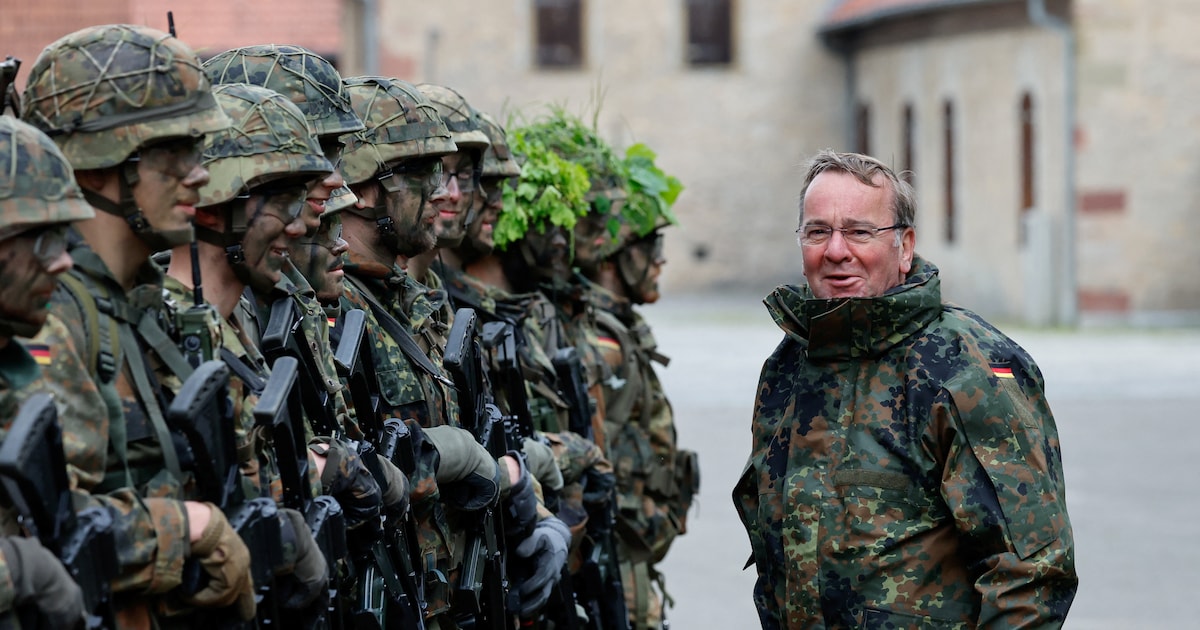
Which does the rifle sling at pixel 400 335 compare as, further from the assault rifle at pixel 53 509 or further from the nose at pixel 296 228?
the assault rifle at pixel 53 509

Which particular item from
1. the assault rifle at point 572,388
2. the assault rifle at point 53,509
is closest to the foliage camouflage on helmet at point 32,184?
the assault rifle at point 53,509

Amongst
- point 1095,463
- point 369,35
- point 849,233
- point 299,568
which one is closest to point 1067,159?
point 369,35

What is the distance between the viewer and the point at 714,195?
36.5 metres

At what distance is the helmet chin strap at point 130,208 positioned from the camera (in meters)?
3.75

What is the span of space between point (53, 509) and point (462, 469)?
6.85ft

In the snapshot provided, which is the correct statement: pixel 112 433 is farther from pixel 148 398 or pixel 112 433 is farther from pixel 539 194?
pixel 539 194

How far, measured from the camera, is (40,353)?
3.32 m

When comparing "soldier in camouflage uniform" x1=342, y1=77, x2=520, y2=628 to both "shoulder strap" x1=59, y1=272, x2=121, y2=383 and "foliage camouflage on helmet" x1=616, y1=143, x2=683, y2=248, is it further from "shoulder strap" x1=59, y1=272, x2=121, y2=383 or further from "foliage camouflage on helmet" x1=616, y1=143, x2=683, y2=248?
"foliage camouflage on helmet" x1=616, y1=143, x2=683, y2=248

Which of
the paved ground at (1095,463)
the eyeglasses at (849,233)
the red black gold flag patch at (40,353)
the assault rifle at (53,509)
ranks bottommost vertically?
the paved ground at (1095,463)

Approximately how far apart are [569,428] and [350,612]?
2309mm

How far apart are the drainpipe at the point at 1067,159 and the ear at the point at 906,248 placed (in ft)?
82.2

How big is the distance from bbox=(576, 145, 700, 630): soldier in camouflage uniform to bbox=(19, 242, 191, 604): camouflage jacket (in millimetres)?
4031

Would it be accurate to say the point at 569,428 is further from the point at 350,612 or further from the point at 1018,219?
the point at 1018,219

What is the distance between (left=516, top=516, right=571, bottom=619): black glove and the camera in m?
5.75
